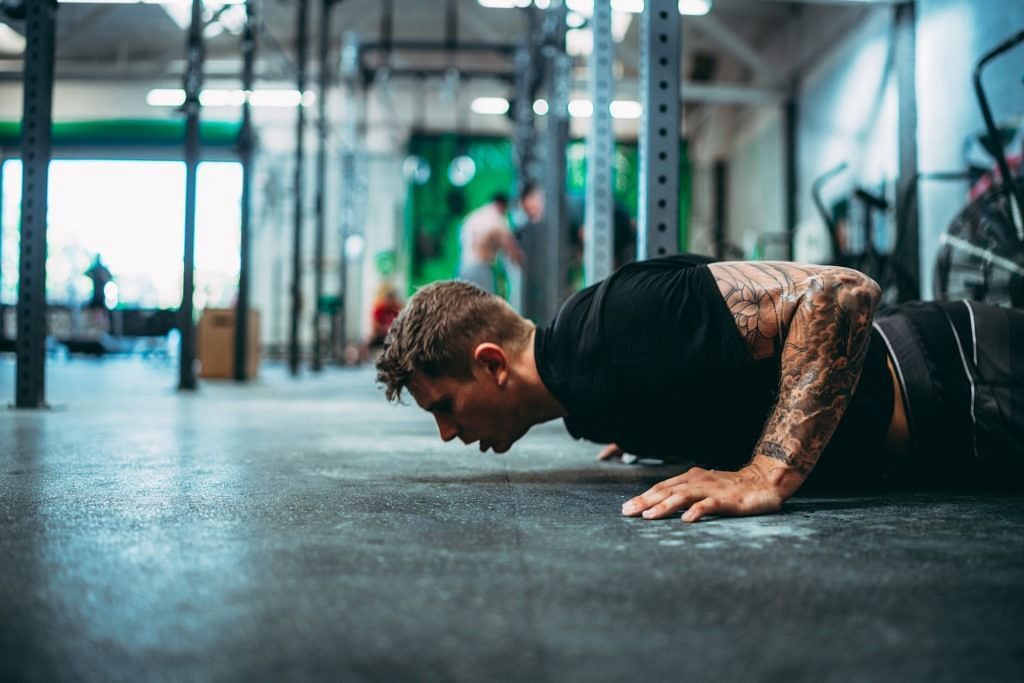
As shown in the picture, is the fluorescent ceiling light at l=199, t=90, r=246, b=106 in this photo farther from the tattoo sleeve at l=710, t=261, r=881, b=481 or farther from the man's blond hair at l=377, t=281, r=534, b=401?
the tattoo sleeve at l=710, t=261, r=881, b=481

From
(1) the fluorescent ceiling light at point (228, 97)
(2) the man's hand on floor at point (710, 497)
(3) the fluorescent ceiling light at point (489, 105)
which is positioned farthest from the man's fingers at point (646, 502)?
(3) the fluorescent ceiling light at point (489, 105)

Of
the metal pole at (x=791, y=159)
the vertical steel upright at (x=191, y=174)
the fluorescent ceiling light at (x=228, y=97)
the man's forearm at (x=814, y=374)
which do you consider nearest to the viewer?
the man's forearm at (x=814, y=374)

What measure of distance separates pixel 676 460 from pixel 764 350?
699 mm

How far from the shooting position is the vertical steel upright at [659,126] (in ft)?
6.77

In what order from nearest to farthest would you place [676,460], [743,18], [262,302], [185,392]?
[676,460] → [185,392] → [743,18] → [262,302]

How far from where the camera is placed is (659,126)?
2.06 m

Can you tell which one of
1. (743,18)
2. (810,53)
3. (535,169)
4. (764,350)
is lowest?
(764,350)

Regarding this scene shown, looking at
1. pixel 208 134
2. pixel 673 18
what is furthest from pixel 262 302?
Result: pixel 673 18

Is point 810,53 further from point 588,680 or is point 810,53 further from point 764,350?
point 588,680

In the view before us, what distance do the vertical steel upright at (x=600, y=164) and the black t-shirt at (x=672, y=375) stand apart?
1237 millimetres

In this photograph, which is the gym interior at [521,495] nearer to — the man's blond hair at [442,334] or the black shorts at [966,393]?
the black shorts at [966,393]

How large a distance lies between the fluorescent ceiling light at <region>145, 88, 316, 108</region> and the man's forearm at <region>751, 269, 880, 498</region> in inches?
448

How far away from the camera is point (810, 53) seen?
9.27 metres

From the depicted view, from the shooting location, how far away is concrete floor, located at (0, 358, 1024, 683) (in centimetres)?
65
